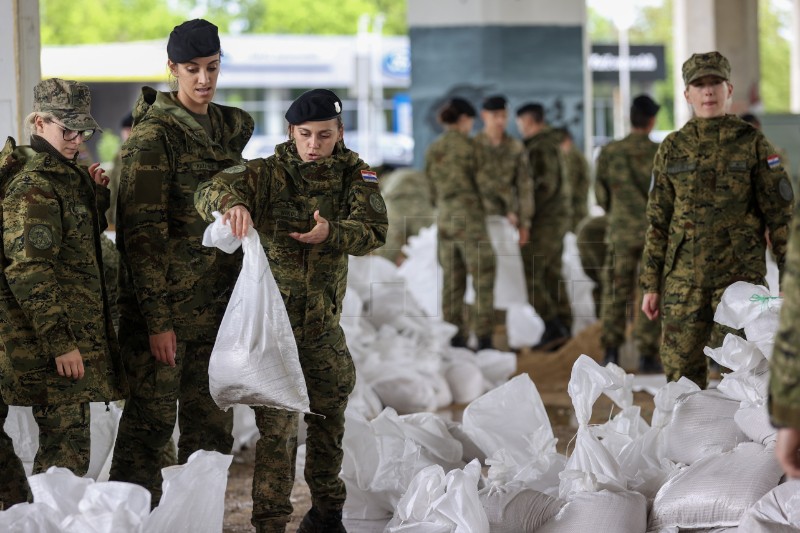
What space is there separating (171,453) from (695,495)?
74.4 inches

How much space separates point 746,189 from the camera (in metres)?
4.59

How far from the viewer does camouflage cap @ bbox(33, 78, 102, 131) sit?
3713 millimetres

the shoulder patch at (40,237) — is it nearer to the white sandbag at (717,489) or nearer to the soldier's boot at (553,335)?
the white sandbag at (717,489)

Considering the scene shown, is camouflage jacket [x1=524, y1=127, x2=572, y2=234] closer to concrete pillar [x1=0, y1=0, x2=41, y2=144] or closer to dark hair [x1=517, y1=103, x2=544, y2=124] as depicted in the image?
dark hair [x1=517, y1=103, x2=544, y2=124]

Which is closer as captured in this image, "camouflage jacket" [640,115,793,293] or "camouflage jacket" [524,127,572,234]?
"camouflage jacket" [640,115,793,293]

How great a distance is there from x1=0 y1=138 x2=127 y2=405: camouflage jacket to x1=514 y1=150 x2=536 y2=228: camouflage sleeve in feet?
17.0

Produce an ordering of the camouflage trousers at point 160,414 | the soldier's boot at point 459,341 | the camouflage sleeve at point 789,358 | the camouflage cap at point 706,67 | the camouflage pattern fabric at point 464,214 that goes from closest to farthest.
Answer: the camouflage sleeve at point 789,358, the camouflage trousers at point 160,414, the camouflage cap at point 706,67, the camouflage pattern fabric at point 464,214, the soldier's boot at point 459,341

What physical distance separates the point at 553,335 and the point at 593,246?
2.47 feet

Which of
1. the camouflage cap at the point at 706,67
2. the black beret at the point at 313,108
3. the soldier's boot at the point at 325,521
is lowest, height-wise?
the soldier's boot at the point at 325,521

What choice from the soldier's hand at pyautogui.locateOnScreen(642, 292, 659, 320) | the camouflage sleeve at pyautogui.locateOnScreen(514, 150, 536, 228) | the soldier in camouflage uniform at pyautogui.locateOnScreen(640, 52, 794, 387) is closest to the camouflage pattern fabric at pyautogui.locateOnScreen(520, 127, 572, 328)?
the camouflage sleeve at pyautogui.locateOnScreen(514, 150, 536, 228)

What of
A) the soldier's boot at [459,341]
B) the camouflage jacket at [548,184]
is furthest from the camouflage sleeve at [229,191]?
the camouflage jacket at [548,184]

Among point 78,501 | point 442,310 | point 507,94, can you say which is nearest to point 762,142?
point 78,501

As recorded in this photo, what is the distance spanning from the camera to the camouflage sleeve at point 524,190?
8.68 m

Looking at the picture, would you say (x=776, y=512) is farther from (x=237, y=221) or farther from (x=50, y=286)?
(x=50, y=286)
